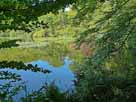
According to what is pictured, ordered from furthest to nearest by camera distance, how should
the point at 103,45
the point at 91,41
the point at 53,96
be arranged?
the point at 91,41 < the point at 103,45 < the point at 53,96

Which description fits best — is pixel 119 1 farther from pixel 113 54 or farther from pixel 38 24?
pixel 38 24

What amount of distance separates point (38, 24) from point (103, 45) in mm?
5027

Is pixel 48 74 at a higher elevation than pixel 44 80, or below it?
higher

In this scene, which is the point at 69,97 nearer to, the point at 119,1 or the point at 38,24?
the point at 119,1

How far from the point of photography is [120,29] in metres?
6.58

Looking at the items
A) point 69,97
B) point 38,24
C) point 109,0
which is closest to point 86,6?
point 109,0

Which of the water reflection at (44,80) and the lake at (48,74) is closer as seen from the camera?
the lake at (48,74)

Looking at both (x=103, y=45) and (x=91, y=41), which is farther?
(x=91, y=41)

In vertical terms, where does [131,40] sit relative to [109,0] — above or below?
below

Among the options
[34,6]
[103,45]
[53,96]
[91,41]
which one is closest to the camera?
[34,6]

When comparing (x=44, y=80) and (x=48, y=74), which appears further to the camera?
(x=44, y=80)

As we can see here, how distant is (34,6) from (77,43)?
18.9ft

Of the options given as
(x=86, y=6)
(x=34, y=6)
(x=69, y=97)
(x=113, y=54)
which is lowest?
(x=69, y=97)

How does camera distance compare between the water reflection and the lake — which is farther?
the water reflection
